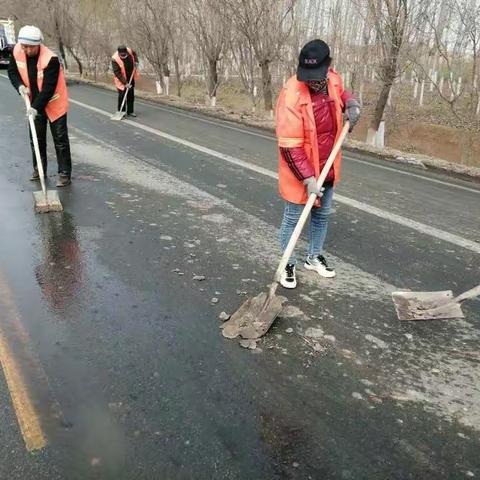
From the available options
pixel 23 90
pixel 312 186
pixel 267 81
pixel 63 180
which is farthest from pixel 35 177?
pixel 267 81

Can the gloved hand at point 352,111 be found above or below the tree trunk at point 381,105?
above

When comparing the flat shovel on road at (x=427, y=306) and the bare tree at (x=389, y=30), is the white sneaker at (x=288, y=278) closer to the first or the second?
the flat shovel on road at (x=427, y=306)

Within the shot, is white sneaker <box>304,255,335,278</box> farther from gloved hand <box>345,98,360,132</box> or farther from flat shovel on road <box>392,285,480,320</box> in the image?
gloved hand <box>345,98,360,132</box>

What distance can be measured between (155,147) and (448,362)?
6.95 m

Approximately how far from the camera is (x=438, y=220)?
5.84m

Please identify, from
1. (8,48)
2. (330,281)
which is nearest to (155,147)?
(330,281)

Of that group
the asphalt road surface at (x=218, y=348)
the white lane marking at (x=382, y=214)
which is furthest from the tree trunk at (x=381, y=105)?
the asphalt road surface at (x=218, y=348)

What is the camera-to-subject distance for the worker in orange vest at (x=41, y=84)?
5.84 m

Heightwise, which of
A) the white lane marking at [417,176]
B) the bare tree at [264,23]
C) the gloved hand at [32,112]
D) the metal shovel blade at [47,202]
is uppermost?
the bare tree at [264,23]

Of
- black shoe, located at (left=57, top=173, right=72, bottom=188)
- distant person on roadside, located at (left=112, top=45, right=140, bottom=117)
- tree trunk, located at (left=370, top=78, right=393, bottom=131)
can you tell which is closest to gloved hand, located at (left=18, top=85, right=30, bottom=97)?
black shoe, located at (left=57, top=173, right=72, bottom=188)

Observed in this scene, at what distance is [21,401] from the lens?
261 centimetres

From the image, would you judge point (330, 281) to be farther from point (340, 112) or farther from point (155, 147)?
point (155, 147)

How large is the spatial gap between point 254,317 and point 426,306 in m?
1.31

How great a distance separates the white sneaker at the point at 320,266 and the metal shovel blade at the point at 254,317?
0.79 meters
